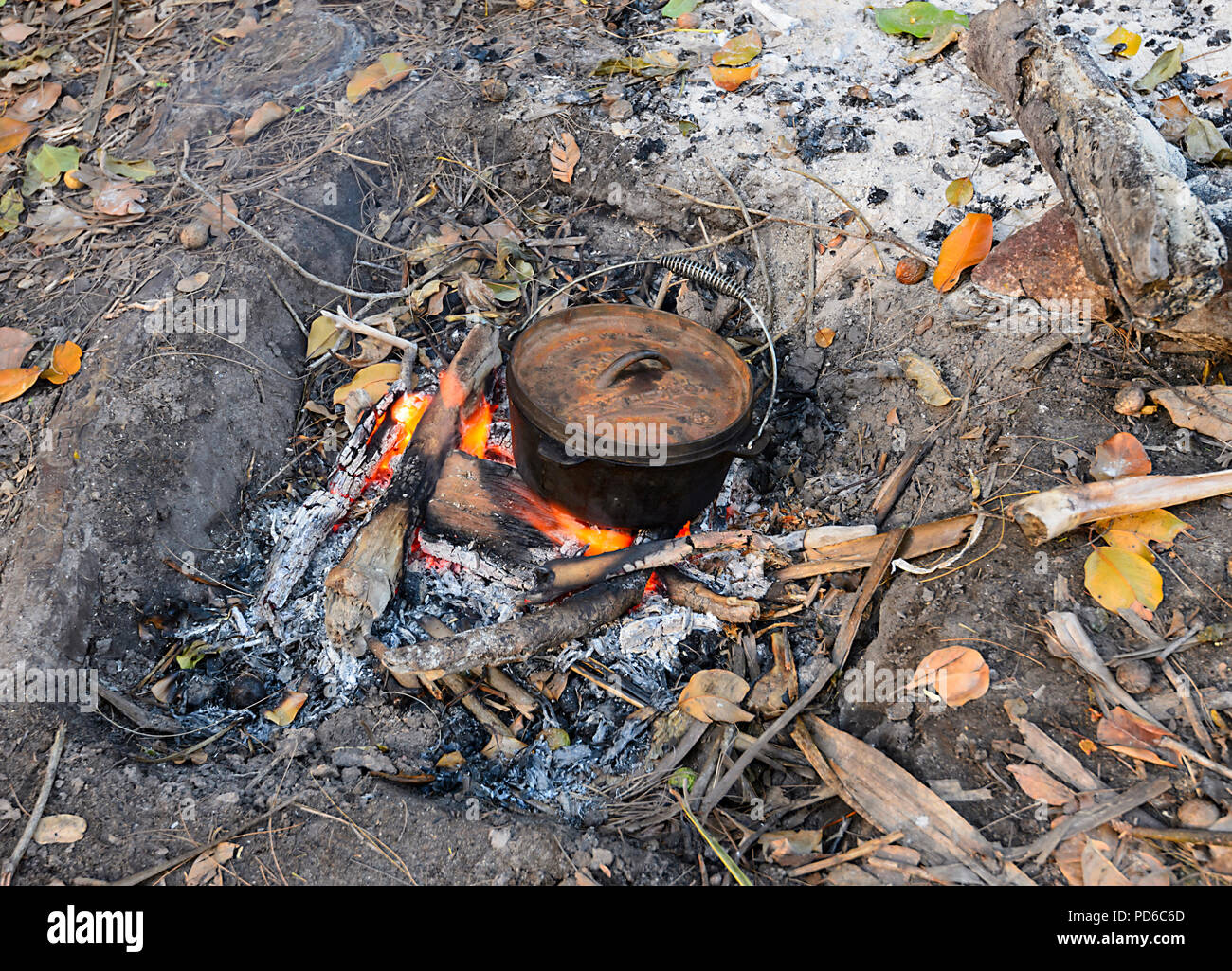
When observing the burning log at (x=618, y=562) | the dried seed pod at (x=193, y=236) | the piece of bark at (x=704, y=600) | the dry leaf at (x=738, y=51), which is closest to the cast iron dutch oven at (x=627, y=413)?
the burning log at (x=618, y=562)

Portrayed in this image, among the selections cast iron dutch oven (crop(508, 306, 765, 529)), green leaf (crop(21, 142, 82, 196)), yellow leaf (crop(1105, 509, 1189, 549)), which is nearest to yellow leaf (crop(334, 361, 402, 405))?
cast iron dutch oven (crop(508, 306, 765, 529))

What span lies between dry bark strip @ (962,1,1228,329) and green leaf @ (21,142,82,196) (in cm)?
512

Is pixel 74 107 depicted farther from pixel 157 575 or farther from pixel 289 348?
pixel 157 575

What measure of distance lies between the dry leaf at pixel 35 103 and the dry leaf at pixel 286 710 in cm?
447

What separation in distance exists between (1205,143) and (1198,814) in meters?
2.98

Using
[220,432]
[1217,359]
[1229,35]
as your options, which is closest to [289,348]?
[220,432]

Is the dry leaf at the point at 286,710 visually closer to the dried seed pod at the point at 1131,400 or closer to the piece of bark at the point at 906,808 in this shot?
the piece of bark at the point at 906,808

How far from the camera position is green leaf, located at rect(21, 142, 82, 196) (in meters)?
4.56

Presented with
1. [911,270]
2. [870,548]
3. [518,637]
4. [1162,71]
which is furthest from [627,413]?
[1162,71]

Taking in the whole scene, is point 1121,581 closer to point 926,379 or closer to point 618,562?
point 926,379

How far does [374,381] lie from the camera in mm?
3895

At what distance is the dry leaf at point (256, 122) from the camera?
4719 mm

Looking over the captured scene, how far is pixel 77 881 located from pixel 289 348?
257cm
